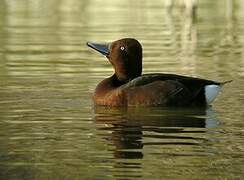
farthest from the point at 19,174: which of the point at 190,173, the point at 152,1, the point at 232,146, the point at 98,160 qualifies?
the point at 152,1

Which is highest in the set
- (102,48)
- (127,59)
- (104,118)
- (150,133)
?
(102,48)

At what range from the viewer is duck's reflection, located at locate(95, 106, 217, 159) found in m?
10.0

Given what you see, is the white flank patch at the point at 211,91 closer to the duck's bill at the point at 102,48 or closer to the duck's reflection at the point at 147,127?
the duck's reflection at the point at 147,127

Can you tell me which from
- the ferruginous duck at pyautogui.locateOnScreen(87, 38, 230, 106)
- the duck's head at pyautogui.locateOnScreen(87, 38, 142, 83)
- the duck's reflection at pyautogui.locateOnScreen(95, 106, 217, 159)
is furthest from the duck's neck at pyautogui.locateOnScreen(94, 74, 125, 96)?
the duck's reflection at pyautogui.locateOnScreen(95, 106, 217, 159)

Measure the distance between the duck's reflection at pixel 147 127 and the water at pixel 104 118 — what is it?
11mm

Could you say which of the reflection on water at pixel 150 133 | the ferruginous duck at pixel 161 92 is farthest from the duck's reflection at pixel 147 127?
the ferruginous duck at pixel 161 92

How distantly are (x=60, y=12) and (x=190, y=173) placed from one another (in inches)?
1176

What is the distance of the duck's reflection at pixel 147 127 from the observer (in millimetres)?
10031

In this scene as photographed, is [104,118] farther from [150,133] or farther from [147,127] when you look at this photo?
[150,133]

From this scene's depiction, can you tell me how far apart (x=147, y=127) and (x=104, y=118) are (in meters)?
0.90

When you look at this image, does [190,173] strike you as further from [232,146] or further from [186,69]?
[186,69]

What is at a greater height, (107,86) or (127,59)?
(127,59)

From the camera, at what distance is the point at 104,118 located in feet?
39.1

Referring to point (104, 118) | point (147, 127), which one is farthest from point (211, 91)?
point (147, 127)
